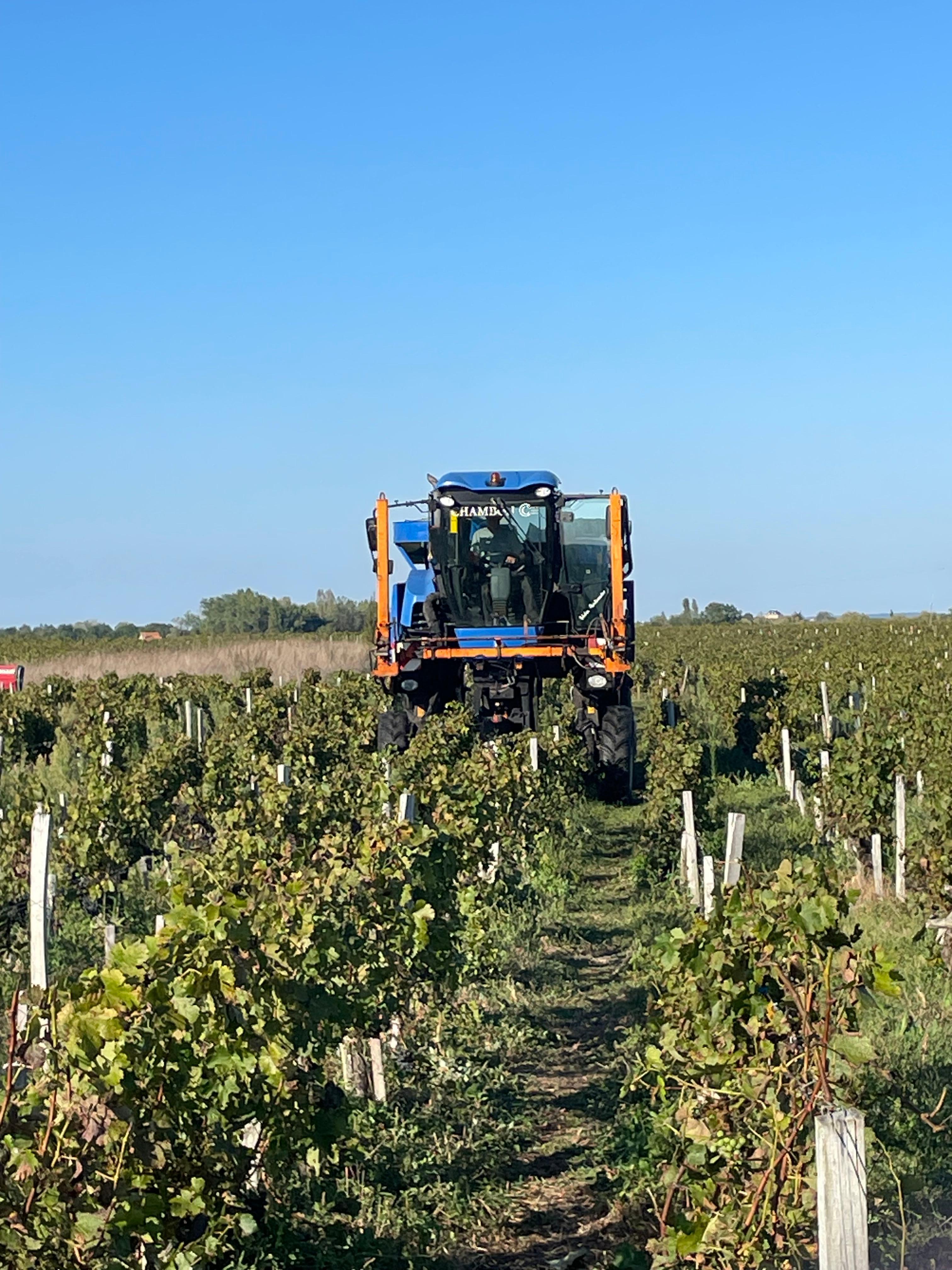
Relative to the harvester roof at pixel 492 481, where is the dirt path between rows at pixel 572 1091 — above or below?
below

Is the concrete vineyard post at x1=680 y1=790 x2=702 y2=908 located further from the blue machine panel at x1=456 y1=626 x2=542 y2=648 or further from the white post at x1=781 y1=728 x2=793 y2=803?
the white post at x1=781 y1=728 x2=793 y2=803

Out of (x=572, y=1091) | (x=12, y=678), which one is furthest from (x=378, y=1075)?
(x=12, y=678)

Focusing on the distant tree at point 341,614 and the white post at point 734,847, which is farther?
the distant tree at point 341,614

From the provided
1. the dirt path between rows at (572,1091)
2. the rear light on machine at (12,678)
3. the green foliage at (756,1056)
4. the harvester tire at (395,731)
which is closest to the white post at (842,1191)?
the green foliage at (756,1056)

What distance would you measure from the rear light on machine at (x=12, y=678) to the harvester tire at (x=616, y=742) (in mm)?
16234

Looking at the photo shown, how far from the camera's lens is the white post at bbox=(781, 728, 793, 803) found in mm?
14656

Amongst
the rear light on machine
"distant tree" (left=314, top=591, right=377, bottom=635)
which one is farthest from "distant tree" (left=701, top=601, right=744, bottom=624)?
the rear light on machine

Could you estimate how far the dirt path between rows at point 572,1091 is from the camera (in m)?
5.21

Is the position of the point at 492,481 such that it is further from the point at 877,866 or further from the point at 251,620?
the point at 251,620

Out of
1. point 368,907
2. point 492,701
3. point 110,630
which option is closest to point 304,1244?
point 368,907

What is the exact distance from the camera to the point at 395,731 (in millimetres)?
14953

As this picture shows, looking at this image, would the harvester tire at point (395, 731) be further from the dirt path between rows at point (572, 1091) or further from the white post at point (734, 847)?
the white post at point (734, 847)

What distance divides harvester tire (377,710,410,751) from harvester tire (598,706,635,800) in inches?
76.8

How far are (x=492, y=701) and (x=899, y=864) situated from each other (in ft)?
18.9
